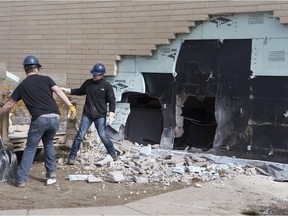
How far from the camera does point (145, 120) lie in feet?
34.8

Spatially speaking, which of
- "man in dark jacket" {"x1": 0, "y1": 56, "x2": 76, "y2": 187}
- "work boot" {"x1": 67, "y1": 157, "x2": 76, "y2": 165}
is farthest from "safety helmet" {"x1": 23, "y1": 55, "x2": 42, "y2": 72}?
"work boot" {"x1": 67, "y1": 157, "x2": 76, "y2": 165}

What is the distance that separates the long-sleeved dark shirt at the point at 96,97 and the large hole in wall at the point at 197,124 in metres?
2.21

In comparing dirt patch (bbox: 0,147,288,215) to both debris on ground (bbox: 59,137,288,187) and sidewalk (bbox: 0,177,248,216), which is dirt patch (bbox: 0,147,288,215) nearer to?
sidewalk (bbox: 0,177,248,216)

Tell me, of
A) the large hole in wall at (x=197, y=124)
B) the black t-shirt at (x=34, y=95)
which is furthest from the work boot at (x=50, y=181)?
the large hole in wall at (x=197, y=124)

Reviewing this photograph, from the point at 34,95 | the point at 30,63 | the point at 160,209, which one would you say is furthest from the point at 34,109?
the point at 160,209

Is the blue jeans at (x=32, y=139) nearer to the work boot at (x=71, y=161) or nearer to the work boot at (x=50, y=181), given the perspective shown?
the work boot at (x=50, y=181)

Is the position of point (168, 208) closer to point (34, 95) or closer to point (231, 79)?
point (34, 95)

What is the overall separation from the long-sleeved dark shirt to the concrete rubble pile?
34.5 inches

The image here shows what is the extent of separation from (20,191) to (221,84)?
4.28 m

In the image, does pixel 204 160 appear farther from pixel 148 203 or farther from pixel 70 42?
pixel 70 42

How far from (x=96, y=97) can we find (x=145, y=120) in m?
2.64

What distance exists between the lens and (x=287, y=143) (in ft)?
26.2

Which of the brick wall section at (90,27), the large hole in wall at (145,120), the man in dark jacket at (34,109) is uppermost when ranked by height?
the brick wall section at (90,27)

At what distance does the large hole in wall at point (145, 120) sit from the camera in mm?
10492
